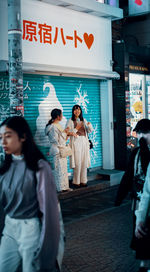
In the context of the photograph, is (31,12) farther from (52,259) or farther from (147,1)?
(52,259)

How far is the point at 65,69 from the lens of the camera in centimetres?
971

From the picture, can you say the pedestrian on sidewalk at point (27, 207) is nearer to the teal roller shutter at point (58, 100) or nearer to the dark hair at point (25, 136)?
the dark hair at point (25, 136)

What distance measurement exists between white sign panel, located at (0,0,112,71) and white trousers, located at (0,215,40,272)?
609 centimetres

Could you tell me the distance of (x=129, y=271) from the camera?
15.9 feet

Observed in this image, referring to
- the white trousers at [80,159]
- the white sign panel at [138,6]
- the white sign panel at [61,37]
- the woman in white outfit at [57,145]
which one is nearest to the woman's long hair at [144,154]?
the woman in white outfit at [57,145]

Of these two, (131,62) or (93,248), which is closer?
(93,248)

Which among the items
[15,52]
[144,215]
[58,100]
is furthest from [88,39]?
[144,215]

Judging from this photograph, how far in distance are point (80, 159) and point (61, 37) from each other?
3.05m

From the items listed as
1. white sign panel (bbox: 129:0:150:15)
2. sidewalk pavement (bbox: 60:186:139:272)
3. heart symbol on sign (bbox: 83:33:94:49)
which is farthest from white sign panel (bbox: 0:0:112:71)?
sidewalk pavement (bbox: 60:186:139:272)

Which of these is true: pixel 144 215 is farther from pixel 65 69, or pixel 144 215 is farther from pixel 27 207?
pixel 65 69

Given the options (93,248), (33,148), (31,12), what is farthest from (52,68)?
(33,148)

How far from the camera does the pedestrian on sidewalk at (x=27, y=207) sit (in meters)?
2.82

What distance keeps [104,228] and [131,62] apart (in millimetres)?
6567

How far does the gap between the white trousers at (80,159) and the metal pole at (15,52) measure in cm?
333
